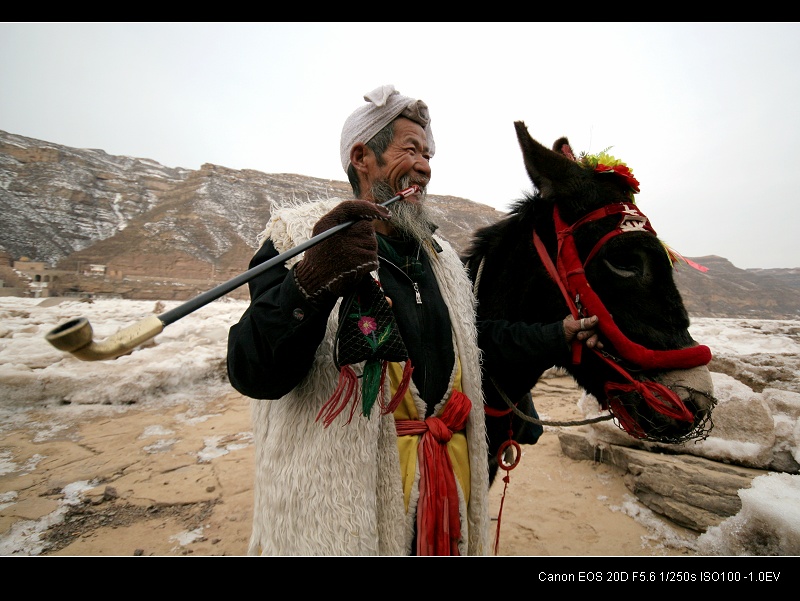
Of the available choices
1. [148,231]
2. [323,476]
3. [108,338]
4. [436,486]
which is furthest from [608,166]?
[148,231]

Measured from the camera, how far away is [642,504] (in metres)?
3.70

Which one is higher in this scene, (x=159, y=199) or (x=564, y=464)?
(x=159, y=199)

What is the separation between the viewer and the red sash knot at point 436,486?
50.8 inches

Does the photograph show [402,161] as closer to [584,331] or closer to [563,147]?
[563,147]

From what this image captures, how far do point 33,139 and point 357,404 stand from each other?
74520 mm

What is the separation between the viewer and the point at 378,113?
5.52ft

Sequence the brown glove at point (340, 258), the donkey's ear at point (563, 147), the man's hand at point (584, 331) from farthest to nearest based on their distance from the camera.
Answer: the donkey's ear at point (563, 147) < the man's hand at point (584, 331) < the brown glove at point (340, 258)

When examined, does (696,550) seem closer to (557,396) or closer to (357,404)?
(357,404)

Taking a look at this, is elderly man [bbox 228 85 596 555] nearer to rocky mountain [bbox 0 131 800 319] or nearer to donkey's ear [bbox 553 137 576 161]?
donkey's ear [bbox 553 137 576 161]

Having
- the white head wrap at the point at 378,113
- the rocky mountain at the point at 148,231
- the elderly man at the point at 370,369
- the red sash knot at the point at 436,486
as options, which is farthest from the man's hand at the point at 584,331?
the rocky mountain at the point at 148,231

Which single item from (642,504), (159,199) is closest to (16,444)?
(642,504)

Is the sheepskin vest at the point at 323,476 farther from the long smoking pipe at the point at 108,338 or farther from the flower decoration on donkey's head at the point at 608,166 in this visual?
the flower decoration on donkey's head at the point at 608,166

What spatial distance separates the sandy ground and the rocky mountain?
22349 millimetres

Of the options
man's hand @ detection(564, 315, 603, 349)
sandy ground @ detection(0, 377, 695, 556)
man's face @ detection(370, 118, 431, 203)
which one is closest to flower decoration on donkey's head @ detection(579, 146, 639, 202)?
man's hand @ detection(564, 315, 603, 349)
